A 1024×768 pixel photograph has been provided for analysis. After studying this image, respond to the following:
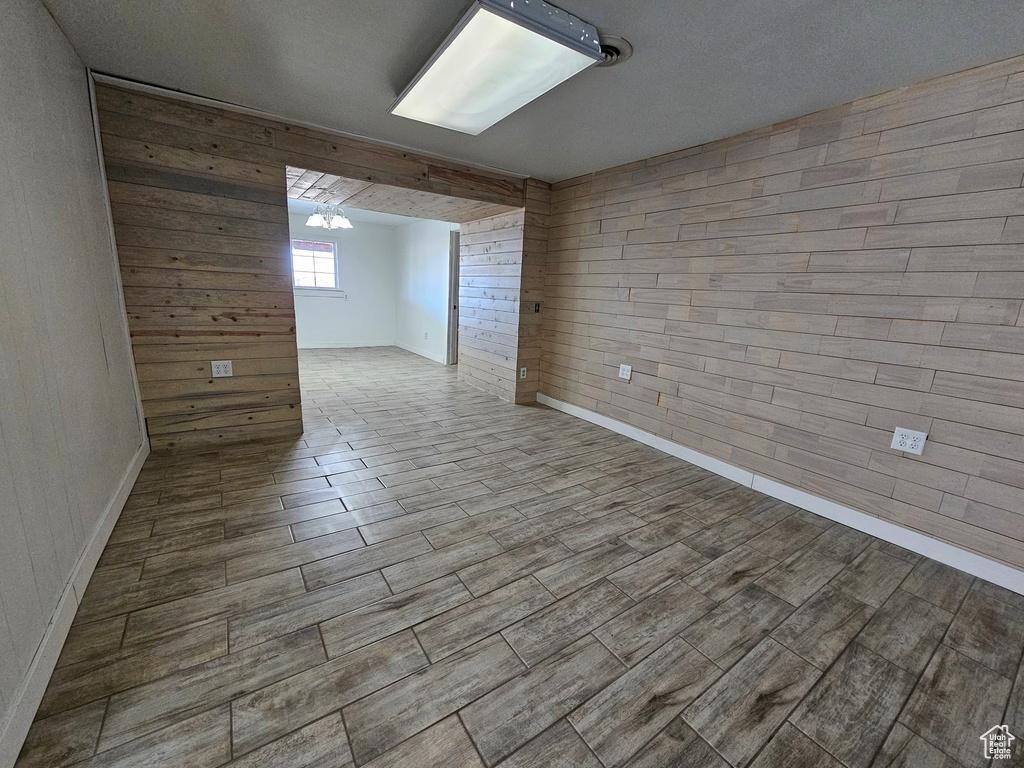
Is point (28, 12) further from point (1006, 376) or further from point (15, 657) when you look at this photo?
point (1006, 376)

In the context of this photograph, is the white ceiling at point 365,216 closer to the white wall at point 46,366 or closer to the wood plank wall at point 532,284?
the wood plank wall at point 532,284

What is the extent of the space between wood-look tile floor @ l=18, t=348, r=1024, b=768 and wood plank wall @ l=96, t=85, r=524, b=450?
0.55 metres

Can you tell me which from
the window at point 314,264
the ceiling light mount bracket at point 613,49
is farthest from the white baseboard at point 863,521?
the window at point 314,264

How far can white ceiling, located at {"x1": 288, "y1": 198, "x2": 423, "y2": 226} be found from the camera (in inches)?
245

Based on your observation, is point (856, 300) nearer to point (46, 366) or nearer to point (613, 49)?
point (613, 49)

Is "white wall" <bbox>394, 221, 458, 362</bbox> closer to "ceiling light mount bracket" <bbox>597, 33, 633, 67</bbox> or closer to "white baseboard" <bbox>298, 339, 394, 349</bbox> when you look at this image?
"white baseboard" <bbox>298, 339, 394, 349</bbox>

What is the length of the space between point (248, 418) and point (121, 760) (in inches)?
89.8

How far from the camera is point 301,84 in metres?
2.17

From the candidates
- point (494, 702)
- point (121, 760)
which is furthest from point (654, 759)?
point (121, 760)

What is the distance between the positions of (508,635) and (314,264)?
7.30 m

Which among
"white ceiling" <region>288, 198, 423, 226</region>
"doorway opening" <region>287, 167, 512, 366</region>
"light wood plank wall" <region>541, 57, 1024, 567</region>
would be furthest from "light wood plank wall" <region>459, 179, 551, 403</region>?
"white ceiling" <region>288, 198, 423, 226</region>

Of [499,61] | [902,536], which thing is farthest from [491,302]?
[902,536]

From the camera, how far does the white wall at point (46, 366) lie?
3.59 ft

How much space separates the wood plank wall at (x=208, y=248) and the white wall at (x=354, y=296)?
443 cm
